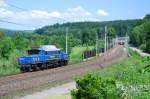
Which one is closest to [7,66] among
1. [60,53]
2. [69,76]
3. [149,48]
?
[60,53]

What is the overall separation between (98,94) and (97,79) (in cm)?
63

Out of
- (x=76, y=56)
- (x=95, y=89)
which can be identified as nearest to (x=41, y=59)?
(x=95, y=89)

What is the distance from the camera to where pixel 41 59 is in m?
48.8

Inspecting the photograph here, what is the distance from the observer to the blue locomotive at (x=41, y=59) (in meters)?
45.3

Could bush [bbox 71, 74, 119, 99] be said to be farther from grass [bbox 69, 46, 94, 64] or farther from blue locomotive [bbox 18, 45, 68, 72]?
grass [bbox 69, 46, 94, 64]

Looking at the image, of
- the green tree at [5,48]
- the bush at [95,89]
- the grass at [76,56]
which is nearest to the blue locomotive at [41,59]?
the grass at [76,56]

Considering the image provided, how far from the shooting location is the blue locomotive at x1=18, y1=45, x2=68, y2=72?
45312mm

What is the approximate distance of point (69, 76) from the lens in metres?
38.5

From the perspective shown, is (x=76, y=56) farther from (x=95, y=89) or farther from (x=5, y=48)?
(x=95, y=89)

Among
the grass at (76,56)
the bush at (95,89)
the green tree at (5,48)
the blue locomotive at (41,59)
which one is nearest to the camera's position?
the bush at (95,89)

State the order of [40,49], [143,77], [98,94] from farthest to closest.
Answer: [40,49]
[143,77]
[98,94]

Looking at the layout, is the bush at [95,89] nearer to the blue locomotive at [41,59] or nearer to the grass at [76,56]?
the blue locomotive at [41,59]

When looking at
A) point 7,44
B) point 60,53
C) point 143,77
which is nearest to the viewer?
point 143,77

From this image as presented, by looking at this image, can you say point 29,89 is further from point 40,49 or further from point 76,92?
point 40,49
